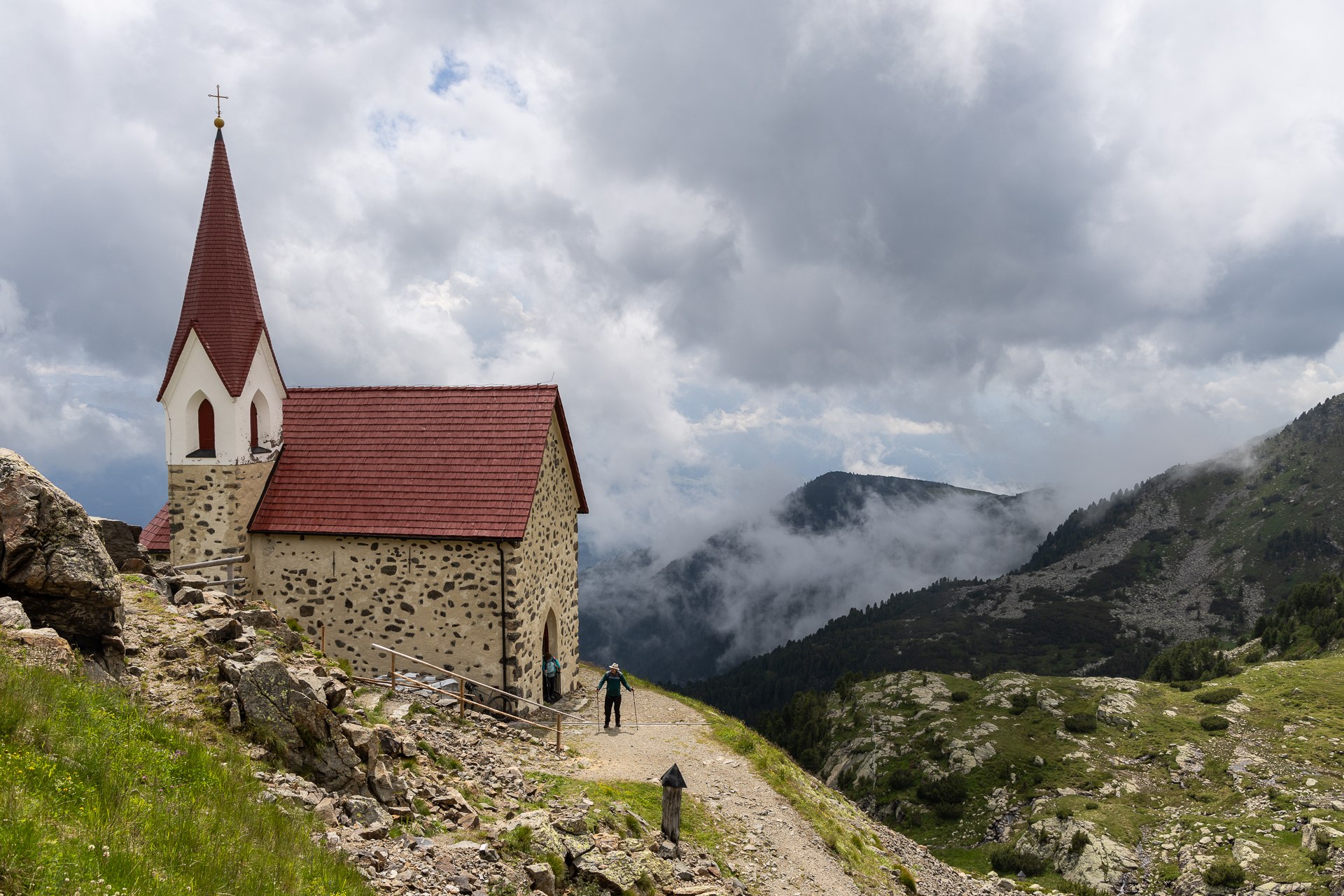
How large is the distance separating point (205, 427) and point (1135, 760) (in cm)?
5857

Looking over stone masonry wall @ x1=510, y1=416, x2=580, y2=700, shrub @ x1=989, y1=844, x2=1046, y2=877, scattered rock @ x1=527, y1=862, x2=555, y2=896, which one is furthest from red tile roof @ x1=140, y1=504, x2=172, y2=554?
shrub @ x1=989, y1=844, x2=1046, y2=877

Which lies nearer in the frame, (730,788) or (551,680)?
(730,788)

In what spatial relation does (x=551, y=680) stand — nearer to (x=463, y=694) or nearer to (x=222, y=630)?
(x=463, y=694)

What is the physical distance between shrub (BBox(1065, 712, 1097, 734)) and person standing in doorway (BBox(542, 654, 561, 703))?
48922mm

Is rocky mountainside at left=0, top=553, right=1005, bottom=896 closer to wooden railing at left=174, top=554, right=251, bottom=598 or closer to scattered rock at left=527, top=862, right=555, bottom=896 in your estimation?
scattered rock at left=527, top=862, right=555, bottom=896

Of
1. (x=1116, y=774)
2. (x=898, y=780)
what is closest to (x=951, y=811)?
(x=898, y=780)

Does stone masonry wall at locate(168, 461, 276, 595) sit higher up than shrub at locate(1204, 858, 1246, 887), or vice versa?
stone masonry wall at locate(168, 461, 276, 595)

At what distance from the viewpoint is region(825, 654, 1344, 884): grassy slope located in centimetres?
3706

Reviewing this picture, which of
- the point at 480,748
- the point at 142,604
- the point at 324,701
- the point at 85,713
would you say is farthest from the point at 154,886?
the point at 480,748

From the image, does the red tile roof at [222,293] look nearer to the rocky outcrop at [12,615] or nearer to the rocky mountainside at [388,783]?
the rocky mountainside at [388,783]

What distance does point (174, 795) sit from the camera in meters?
7.30

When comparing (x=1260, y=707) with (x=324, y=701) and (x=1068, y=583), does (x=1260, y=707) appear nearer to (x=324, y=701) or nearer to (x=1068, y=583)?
(x=324, y=701)

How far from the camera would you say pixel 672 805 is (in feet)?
42.8

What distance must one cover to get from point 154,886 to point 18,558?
649 cm
